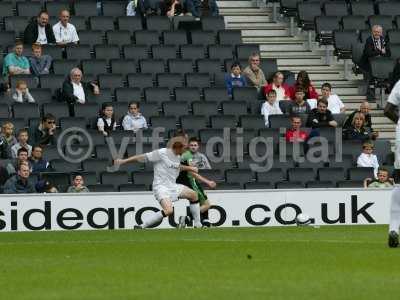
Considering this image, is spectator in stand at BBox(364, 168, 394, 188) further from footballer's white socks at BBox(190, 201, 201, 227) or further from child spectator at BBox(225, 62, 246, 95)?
footballer's white socks at BBox(190, 201, 201, 227)

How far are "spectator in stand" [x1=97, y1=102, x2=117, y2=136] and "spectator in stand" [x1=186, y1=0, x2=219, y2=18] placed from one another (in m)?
4.65

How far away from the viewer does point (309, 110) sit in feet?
87.8

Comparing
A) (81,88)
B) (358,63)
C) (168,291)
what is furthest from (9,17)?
(168,291)

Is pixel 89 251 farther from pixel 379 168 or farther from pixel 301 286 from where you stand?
pixel 379 168

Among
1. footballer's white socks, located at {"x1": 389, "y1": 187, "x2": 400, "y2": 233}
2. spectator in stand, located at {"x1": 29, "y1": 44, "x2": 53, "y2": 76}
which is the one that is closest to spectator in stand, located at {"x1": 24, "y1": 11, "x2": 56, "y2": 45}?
spectator in stand, located at {"x1": 29, "y1": 44, "x2": 53, "y2": 76}

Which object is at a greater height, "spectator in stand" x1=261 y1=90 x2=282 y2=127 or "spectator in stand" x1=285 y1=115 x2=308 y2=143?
"spectator in stand" x1=261 y1=90 x2=282 y2=127

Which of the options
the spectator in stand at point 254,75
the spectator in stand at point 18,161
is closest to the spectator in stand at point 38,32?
the spectator in stand at point 18,161

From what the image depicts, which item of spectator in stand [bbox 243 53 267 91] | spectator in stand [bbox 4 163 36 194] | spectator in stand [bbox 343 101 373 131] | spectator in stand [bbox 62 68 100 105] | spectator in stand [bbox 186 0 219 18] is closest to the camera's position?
spectator in stand [bbox 4 163 36 194]

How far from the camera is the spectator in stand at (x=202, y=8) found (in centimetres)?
2945

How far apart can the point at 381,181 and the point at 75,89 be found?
5.65 meters

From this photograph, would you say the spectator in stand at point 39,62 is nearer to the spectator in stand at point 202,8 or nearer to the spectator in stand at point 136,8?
the spectator in stand at point 136,8

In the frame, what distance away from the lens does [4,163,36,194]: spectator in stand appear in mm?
23562

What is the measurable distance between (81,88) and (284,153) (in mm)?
3833

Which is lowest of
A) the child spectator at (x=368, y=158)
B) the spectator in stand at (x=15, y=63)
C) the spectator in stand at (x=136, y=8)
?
the child spectator at (x=368, y=158)
